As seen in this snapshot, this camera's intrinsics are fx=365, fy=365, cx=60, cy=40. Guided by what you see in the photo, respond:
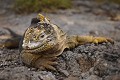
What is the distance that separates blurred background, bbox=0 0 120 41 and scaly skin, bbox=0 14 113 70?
13.1 feet

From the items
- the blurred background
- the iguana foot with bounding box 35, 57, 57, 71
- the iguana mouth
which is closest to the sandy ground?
the iguana foot with bounding box 35, 57, 57, 71

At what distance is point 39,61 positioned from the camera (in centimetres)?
665

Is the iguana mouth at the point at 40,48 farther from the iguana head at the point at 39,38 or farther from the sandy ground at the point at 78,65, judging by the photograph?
the sandy ground at the point at 78,65

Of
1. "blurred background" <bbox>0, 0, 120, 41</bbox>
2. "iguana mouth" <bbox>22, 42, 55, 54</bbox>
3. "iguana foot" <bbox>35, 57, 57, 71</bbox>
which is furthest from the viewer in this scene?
"blurred background" <bbox>0, 0, 120, 41</bbox>

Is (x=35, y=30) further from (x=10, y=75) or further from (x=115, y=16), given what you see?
(x=115, y=16)

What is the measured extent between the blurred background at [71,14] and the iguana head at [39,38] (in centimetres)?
417

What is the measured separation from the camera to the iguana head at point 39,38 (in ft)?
20.6

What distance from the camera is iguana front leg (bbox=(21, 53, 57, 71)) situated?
21.5ft

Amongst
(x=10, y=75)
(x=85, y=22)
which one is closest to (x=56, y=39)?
(x=10, y=75)

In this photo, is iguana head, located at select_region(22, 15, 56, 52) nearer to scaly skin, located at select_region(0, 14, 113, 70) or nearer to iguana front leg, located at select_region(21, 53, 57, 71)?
scaly skin, located at select_region(0, 14, 113, 70)

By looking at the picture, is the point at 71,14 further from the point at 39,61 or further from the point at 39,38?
the point at 39,38

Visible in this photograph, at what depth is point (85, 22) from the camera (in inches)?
489

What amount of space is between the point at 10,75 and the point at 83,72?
1.33 meters

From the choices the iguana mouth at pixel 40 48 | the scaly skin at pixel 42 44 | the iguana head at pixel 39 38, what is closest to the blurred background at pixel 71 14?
the scaly skin at pixel 42 44
